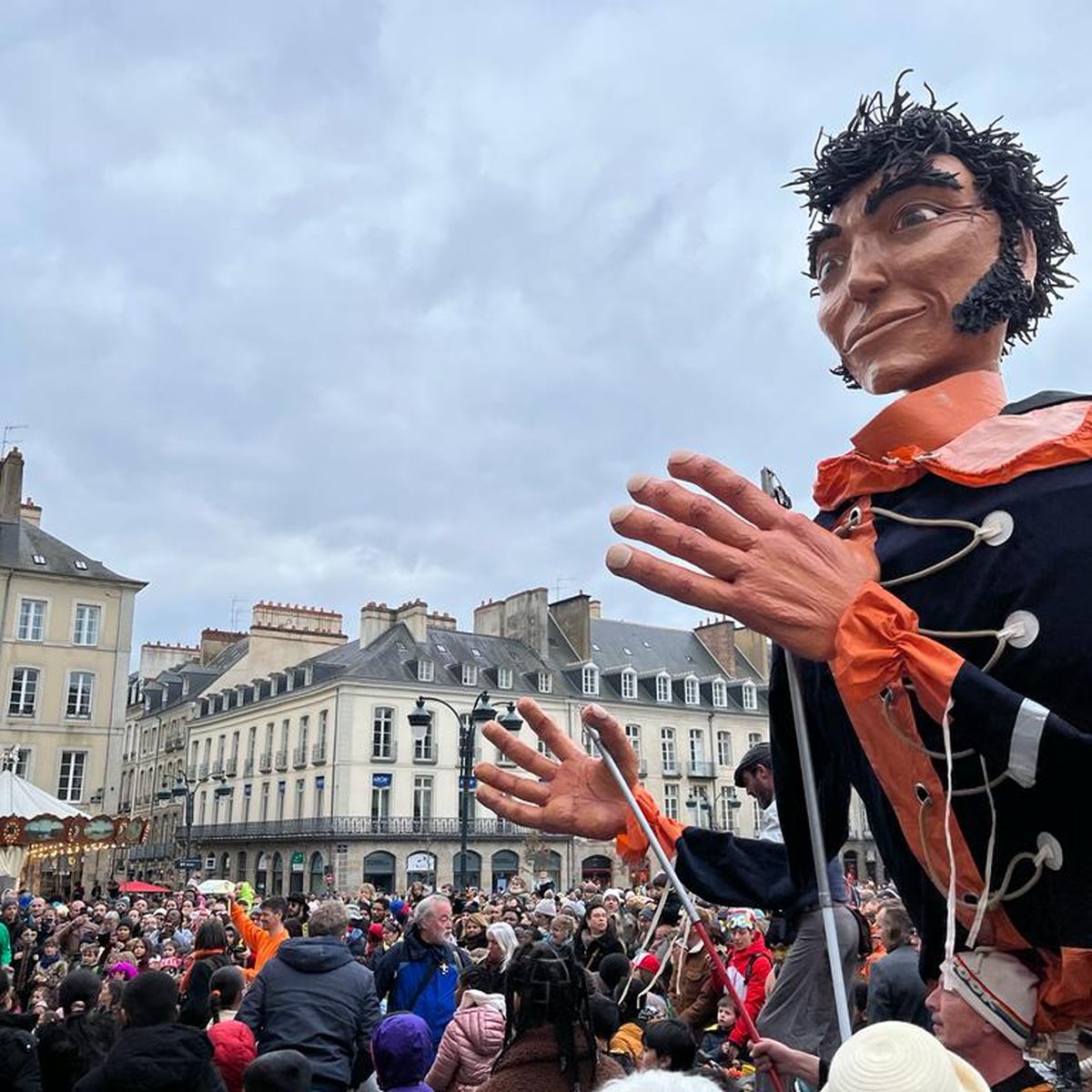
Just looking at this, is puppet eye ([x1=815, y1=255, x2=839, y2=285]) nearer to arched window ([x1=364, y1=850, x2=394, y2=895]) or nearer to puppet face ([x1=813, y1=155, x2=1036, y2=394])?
puppet face ([x1=813, y1=155, x2=1036, y2=394])

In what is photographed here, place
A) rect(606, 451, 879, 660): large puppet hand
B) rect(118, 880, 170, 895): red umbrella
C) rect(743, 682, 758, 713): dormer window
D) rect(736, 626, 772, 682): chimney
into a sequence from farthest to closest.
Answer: rect(736, 626, 772, 682): chimney
rect(743, 682, 758, 713): dormer window
rect(118, 880, 170, 895): red umbrella
rect(606, 451, 879, 660): large puppet hand

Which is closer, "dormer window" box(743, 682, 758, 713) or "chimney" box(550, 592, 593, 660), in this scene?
"chimney" box(550, 592, 593, 660)

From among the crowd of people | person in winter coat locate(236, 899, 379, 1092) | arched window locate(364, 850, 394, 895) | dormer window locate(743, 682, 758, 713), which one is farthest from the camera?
dormer window locate(743, 682, 758, 713)

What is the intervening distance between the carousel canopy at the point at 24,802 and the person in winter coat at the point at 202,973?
13.8 m

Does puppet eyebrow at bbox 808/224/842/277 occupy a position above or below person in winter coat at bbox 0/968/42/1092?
above

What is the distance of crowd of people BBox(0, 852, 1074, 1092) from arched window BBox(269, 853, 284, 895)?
3145 cm

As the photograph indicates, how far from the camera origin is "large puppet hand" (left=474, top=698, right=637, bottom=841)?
8.63 feet

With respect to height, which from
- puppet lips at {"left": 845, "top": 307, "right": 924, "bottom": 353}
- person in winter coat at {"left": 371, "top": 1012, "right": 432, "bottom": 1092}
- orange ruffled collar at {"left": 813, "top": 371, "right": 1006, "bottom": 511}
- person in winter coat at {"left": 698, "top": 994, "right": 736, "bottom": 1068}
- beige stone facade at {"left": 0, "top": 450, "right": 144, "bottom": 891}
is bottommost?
person in winter coat at {"left": 698, "top": 994, "right": 736, "bottom": 1068}

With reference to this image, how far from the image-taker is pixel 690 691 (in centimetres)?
4269

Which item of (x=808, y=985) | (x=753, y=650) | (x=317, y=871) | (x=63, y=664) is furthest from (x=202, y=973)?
(x=753, y=650)

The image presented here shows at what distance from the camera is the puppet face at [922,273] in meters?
2.34

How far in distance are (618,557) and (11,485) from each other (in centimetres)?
3616

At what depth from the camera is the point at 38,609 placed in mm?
32000

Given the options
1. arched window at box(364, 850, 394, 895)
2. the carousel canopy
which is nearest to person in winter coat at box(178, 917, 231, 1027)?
the carousel canopy
